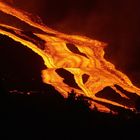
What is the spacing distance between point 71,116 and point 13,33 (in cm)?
2074

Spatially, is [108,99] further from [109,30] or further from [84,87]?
[109,30]

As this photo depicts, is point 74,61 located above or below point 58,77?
above

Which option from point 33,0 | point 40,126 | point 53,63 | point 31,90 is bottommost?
point 40,126

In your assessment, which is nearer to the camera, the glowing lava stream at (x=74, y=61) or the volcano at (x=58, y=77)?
the volcano at (x=58, y=77)

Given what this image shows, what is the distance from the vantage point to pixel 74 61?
47531 millimetres

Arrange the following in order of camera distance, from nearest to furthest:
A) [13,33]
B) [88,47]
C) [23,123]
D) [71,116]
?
[23,123] < [71,116] < [13,33] < [88,47]

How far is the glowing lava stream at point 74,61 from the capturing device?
39938 millimetres

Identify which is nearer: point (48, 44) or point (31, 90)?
point (31, 90)

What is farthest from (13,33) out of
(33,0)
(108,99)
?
(33,0)

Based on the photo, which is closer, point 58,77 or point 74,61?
point 58,77

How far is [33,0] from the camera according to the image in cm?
6306

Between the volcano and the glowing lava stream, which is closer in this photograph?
the volcano

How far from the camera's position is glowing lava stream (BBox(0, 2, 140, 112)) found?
131ft

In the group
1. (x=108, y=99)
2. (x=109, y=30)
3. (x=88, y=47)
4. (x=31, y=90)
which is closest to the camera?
(x=31, y=90)
